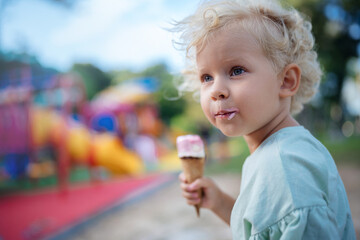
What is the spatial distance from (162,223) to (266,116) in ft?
13.0

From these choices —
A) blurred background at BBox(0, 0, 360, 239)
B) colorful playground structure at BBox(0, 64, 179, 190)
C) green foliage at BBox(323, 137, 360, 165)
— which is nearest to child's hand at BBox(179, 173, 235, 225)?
blurred background at BBox(0, 0, 360, 239)

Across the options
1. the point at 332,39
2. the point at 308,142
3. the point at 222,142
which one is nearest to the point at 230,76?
the point at 308,142

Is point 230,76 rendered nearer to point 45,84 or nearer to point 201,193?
point 201,193

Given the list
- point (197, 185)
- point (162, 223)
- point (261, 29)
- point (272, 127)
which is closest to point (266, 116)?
point (272, 127)

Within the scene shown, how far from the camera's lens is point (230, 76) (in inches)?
44.4

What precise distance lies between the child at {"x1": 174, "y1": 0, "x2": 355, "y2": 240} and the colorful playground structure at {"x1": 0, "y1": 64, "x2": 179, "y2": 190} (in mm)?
4621

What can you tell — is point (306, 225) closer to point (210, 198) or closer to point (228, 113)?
point (228, 113)

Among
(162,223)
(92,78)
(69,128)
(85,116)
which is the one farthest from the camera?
(92,78)

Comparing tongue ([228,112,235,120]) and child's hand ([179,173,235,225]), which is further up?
tongue ([228,112,235,120])

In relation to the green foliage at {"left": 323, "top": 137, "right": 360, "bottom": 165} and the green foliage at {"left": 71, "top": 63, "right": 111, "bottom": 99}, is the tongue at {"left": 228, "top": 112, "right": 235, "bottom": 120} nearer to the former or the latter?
the green foliage at {"left": 71, "top": 63, "right": 111, "bottom": 99}

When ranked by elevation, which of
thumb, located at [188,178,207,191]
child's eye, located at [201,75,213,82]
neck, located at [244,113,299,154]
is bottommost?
thumb, located at [188,178,207,191]

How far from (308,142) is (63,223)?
432 cm

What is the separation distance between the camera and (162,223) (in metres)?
4.75

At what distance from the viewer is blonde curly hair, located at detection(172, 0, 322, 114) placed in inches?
45.3
